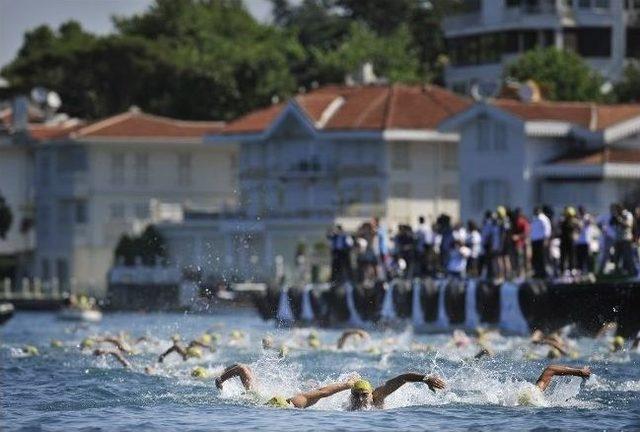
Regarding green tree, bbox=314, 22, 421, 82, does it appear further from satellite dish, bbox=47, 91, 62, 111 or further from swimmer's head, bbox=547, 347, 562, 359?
swimmer's head, bbox=547, 347, 562, 359

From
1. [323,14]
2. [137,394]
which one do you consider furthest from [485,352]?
[323,14]

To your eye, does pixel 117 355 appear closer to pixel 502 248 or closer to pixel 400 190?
pixel 502 248

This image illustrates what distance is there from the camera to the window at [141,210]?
92.6 meters

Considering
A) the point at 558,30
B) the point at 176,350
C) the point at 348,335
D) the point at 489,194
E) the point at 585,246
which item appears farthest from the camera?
the point at 558,30

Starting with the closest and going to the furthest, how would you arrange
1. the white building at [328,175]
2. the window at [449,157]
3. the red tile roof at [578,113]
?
the red tile roof at [578,113]
the white building at [328,175]
the window at [449,157]

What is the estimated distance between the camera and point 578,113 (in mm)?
71250

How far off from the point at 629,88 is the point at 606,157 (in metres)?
24.5

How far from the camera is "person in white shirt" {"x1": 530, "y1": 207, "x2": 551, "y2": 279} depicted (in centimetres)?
4681

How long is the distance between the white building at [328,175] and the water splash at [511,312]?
26.9 metres

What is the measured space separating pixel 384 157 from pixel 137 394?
46.9 m

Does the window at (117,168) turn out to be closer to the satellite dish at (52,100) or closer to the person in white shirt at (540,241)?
the satellite dish at (52,100)

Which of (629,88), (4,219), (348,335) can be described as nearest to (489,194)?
(629,88)

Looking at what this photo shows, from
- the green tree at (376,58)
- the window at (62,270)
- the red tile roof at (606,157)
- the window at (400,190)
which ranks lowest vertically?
the window at (62,270)

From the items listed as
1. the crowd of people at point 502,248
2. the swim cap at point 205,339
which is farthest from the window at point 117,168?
the swim cap at point 205,339
